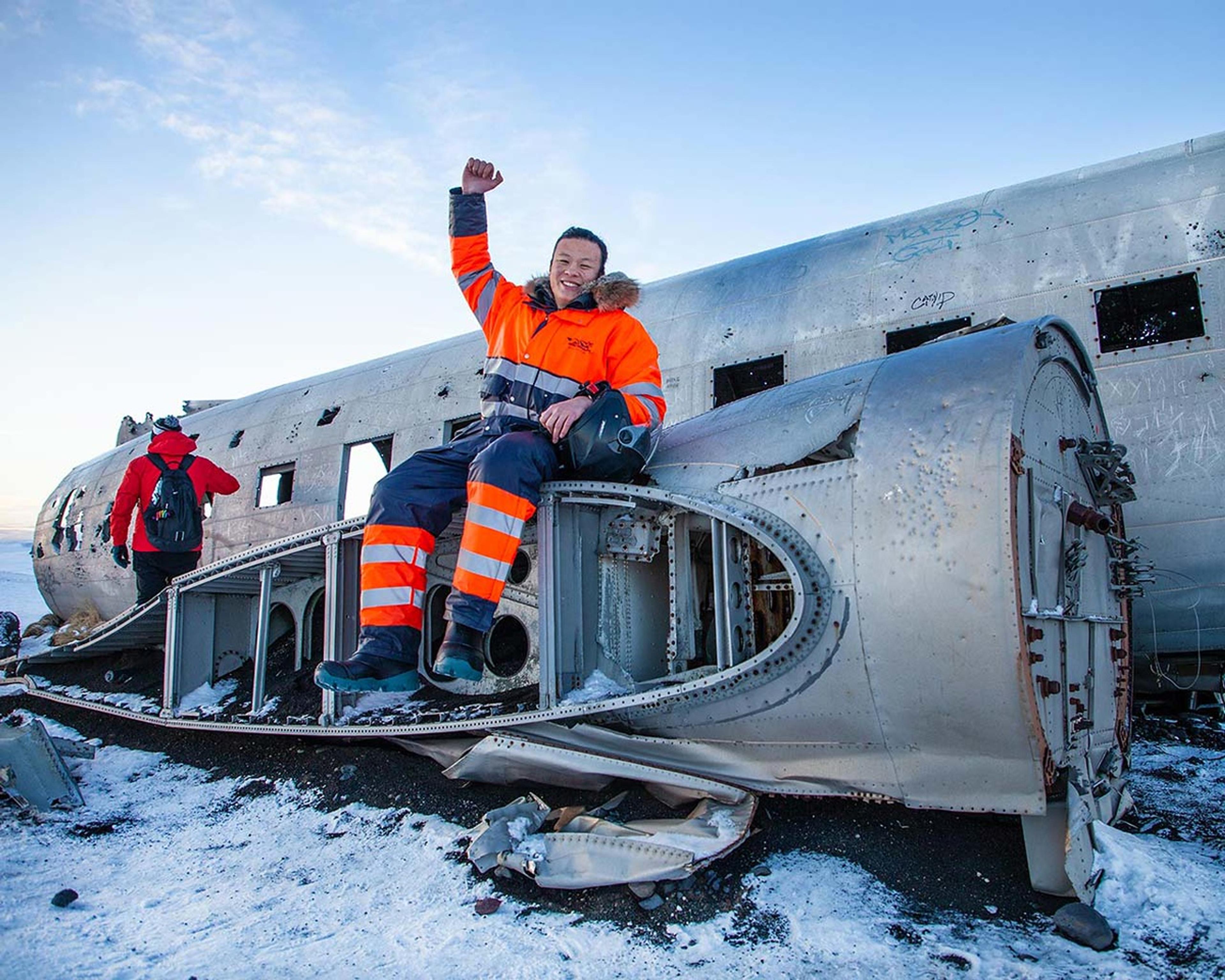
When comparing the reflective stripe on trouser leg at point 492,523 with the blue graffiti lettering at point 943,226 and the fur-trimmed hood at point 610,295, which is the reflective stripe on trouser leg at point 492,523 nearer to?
the fur-trimmed hood at point 610,295

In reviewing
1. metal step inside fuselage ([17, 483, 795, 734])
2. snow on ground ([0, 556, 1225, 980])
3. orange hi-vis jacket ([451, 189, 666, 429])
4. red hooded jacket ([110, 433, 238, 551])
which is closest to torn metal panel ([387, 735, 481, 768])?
metal step inside fuselage ([17, 483, 795, 734])

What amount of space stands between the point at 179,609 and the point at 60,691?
1.85m

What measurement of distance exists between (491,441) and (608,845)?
1.99 m

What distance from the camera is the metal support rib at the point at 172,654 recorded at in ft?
18.7

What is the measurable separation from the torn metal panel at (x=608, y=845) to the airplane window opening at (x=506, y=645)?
154cm

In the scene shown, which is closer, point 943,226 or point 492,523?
point 492,523

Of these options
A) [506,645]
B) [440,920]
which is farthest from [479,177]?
[440,920]

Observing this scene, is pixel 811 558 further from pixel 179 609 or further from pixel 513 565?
pixel 179 609

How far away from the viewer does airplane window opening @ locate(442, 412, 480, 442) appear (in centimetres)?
761

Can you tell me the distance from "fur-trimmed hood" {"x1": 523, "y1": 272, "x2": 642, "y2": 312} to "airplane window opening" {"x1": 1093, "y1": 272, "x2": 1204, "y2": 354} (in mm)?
2891

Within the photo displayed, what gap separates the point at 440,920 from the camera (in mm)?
2998

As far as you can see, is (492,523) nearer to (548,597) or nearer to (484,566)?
(484,566)

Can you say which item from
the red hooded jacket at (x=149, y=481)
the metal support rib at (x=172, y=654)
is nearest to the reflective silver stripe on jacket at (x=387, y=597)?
the metal support rib at (x=172, y=654)

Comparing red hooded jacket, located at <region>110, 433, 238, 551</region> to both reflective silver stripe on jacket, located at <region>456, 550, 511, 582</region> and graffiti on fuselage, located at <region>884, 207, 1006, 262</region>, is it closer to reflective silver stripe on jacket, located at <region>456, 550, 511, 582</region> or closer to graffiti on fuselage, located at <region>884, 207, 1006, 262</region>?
reflective silver stripe on jacket, located at <region>456, 550, 511, 582</region>
